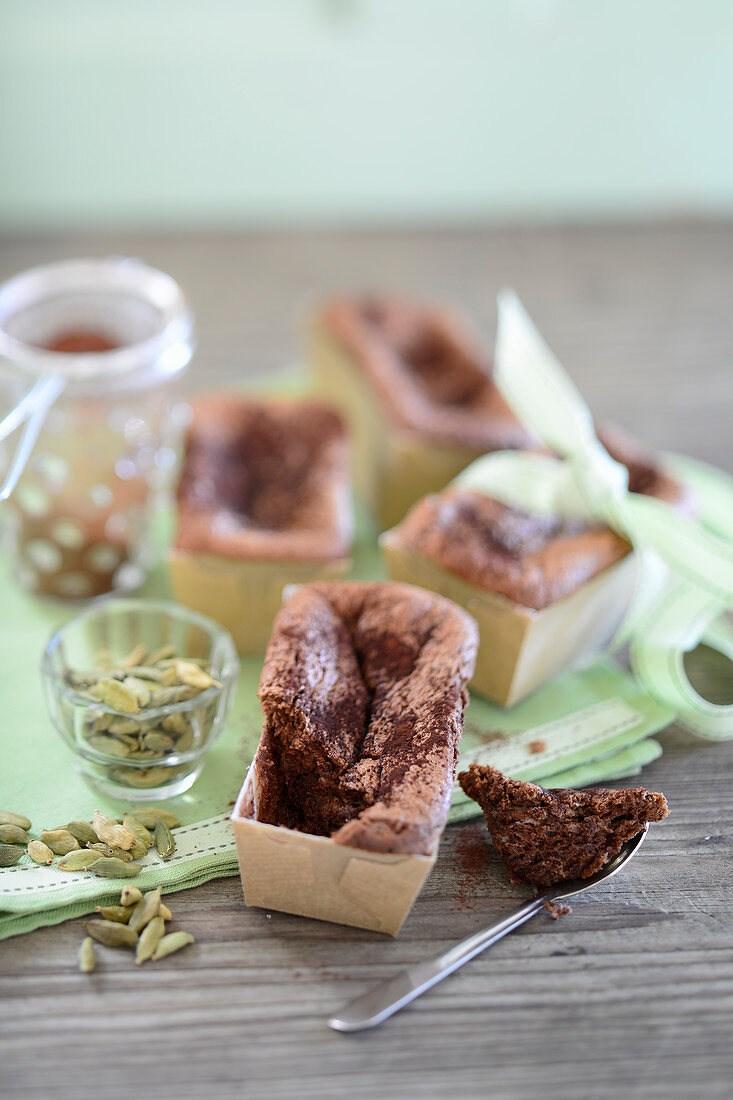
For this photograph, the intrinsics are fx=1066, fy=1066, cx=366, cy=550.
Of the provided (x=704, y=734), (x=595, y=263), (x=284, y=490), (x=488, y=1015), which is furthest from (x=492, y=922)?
(x=595, y=263)

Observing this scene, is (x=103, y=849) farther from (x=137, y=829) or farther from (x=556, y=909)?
(x=556, y=909)

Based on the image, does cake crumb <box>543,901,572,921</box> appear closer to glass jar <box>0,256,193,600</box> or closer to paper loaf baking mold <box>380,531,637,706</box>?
paper loaf baking mold <box>380,531,637,706</box>

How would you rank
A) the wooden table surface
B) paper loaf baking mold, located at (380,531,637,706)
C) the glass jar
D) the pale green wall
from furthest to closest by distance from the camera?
1. the pale green wall
2. the glass jar
3. paper loaf baking mold, located at (380,531,637,706)
4. the wooden table surface

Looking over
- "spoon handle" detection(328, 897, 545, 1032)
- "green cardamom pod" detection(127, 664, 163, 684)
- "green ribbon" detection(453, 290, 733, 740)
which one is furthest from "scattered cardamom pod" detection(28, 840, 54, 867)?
"green ribbon" detection(453, 290, 733, 740)

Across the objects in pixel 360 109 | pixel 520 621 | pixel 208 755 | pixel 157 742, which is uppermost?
pixel 360 109

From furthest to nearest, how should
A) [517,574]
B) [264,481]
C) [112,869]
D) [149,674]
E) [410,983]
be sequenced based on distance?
[264,481] < [517,574] < [149,674] < [112,869] < [410,983]

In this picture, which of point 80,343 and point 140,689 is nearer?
point 140,689

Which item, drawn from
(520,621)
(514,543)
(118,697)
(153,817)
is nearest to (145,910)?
(153,817)
